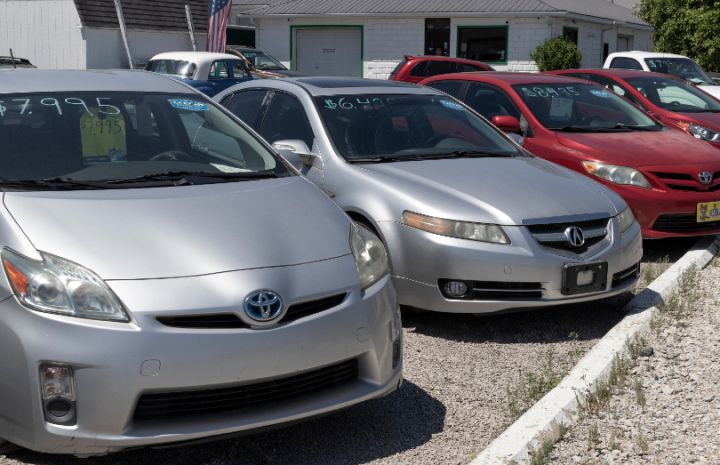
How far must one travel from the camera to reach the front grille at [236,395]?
2822mm

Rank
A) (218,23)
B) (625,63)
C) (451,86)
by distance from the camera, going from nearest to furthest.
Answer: (451,86) → (625,63) → (218,23)

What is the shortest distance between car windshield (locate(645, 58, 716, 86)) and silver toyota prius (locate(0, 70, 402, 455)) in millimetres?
12511

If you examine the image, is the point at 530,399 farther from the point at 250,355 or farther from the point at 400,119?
the point at 400,119

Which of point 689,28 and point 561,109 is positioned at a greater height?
point 689,28

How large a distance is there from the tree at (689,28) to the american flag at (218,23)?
41.2 feet

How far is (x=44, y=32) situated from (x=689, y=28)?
1970cm

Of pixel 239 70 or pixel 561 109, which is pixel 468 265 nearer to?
pixel 561 109

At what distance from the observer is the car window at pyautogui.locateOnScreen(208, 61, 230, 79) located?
17.8 metres

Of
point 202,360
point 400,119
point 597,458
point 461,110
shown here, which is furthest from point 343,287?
point 461,110

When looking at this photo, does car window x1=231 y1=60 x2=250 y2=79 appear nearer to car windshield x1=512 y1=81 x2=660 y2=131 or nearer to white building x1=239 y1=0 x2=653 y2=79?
white building x1=239 y1=0 x2=653 y2=79

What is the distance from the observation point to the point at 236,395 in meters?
2.94

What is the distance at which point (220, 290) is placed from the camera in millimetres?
2906

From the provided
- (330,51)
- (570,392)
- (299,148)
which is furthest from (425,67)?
(570,392)

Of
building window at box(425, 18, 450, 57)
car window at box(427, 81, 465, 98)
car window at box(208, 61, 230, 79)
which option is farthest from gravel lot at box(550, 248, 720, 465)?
building window at box(425, 18, 450, 57)
